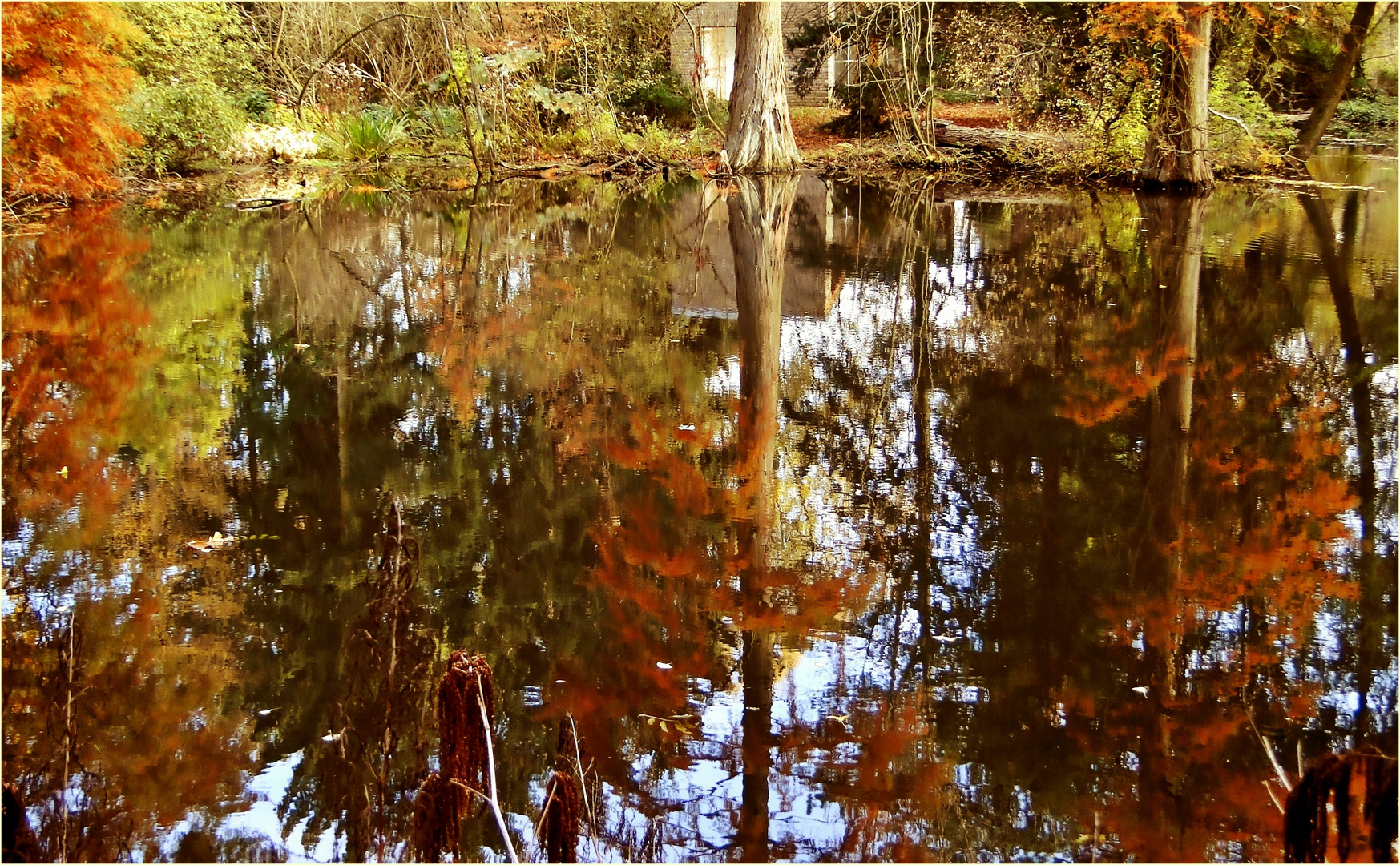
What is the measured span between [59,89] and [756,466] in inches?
462

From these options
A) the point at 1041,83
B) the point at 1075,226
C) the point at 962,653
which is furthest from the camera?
the point at 1041,83

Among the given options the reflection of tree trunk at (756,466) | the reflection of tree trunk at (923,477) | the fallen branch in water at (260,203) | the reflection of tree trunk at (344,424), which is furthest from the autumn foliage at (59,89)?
the reflection of tree trunk at (923,477)

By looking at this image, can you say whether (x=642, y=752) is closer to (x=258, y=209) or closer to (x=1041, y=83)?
(x=258, y=209)

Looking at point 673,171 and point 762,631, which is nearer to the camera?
point 762,631

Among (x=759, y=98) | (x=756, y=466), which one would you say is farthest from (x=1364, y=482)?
(x=759, y=98)

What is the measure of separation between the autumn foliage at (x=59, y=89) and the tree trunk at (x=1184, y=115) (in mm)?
14854

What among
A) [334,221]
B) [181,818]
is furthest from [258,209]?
[181,818]

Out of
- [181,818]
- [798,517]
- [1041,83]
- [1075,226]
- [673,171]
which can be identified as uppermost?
[1041,83]

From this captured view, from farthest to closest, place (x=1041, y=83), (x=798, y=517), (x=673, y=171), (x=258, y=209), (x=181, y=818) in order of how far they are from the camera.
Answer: (x=673, y=171), (x=1041, y=83), (x=258, y=209), (x=798, y=517), (x=181, y=818)

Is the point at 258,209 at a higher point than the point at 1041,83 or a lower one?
lower

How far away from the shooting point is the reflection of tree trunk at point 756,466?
127 inches

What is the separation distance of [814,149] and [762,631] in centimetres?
2489

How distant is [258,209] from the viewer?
54.8ft

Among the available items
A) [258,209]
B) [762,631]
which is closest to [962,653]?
[762,631]
